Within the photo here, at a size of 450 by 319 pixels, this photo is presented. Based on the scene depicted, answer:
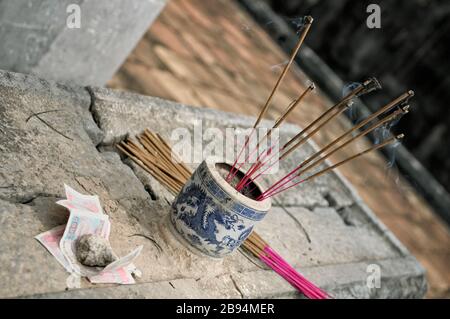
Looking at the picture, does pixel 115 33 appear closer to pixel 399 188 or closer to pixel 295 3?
pixel 399 188

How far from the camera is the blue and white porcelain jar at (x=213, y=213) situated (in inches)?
69.1

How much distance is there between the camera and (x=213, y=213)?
5.82ft

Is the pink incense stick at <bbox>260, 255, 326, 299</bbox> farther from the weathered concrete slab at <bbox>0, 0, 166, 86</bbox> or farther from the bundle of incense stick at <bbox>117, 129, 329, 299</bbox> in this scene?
the weathered concrete slab at <bbox>0, 0, 166, 86</bbox>

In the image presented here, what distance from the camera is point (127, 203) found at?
1.96m

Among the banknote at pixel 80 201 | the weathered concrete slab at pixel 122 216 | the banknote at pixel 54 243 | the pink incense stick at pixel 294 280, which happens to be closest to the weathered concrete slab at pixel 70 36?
the weathered concrete slab at pixel 122 216

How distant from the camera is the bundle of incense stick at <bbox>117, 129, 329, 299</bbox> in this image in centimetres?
217

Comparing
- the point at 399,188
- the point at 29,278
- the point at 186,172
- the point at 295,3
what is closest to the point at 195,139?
the point at 186,172

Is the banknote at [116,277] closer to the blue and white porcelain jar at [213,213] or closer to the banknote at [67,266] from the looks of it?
the banknote at [67,266]

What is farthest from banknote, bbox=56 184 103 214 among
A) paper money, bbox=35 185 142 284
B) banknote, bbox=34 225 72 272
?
banknote, bbox=34 225 72 272

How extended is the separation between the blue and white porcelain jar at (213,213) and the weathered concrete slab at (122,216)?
108 millimetres

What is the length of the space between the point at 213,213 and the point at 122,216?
14.6 inches

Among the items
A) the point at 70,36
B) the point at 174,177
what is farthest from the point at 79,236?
the point at 70,36

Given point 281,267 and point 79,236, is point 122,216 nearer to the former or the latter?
point 79,236
